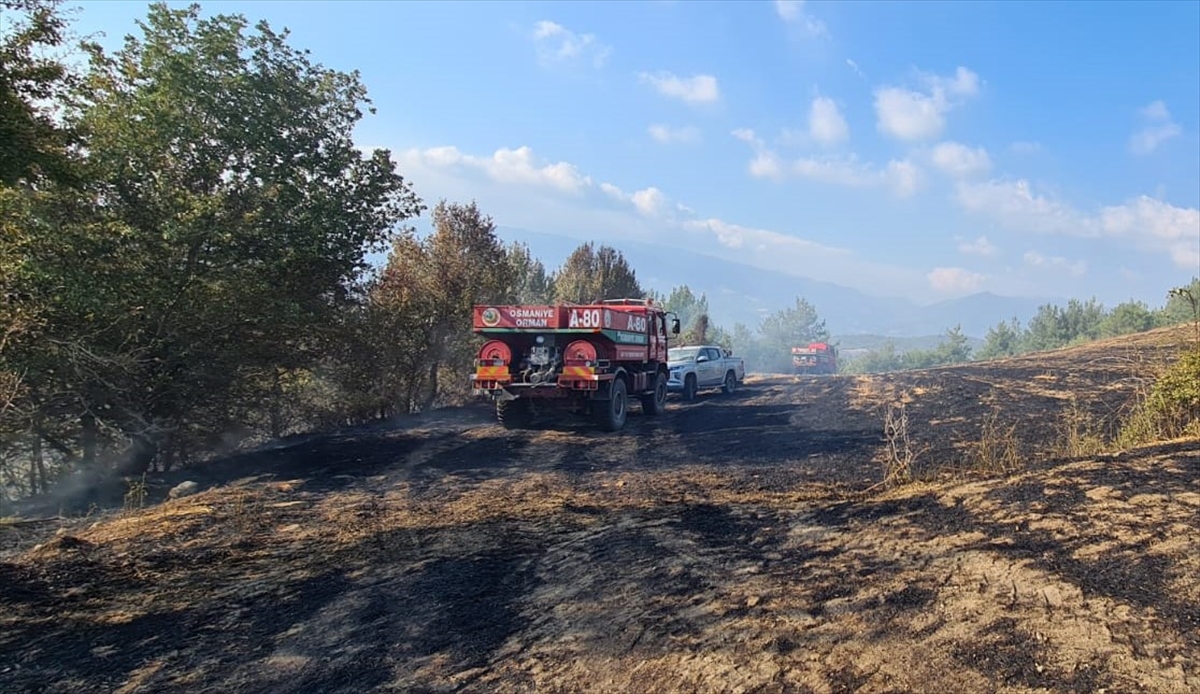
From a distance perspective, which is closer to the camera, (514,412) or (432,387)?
(514,412)

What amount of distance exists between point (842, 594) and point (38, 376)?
12524mm

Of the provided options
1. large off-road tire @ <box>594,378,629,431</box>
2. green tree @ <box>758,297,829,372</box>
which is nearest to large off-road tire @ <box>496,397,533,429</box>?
large off-road tire @ <box>594,378,629,431</box>

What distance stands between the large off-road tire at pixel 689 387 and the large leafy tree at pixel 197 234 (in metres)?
10.3

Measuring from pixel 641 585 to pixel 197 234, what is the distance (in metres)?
10.6

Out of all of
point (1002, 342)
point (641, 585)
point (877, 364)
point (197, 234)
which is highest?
point (197, 234)

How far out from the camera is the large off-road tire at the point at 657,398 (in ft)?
52.9

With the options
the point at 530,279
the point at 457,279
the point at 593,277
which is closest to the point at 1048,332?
the point at 593,277

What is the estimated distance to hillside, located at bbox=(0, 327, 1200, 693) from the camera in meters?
3.39

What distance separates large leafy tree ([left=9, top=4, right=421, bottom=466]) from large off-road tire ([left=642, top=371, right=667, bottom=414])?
759 centimetres

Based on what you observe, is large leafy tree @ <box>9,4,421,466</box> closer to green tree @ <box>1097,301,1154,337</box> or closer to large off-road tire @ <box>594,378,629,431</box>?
large off-road tire @ <box>594,378,629,431</box>

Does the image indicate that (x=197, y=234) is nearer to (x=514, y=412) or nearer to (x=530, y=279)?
(x=514, y=412)

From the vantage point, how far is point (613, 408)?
13.5 m

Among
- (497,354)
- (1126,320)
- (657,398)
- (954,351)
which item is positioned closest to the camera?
(497,354)

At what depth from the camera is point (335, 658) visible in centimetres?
386
